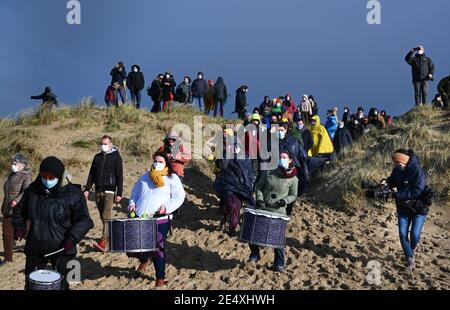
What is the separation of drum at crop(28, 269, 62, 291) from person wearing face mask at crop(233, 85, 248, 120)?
16426mm

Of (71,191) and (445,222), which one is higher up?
(71,191)

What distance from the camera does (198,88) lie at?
21.1m

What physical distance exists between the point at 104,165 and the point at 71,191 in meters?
3.42

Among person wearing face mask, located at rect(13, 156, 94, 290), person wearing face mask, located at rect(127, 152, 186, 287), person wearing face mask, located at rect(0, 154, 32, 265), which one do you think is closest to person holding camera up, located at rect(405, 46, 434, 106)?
person wearing face mask, located at rect(127, 152, 186, 287)

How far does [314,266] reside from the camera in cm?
856

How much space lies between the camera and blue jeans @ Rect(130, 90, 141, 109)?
1962 cm

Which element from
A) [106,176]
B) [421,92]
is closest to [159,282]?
[106,176]

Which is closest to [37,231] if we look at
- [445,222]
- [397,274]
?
[397,274]

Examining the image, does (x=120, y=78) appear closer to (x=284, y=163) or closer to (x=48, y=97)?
(x=48, y=97)

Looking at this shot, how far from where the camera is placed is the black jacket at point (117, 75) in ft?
62.4

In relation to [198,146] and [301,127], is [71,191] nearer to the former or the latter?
[301,127]

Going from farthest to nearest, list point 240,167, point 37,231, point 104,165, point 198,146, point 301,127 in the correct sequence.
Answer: point 198,146 < point 301,127 < point 240,167 < point 104,165 < point 37,231

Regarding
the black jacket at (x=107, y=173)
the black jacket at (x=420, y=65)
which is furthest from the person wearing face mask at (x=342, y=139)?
the black jacket at (x=107, y=173)

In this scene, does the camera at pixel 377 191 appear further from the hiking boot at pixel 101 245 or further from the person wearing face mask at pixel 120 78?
the person wearing face mask at pixel 120 78
